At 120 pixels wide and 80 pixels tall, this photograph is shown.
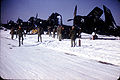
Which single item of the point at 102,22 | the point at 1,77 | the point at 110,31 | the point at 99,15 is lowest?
the point at 1,77

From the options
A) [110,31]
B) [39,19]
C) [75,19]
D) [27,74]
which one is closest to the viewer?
[27,74]

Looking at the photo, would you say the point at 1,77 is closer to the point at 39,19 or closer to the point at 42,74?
the point at 42,74

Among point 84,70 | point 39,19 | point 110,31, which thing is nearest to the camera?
point 84,70

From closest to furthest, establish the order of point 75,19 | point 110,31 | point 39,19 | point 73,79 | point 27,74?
1. point 73,79
2. point 27,74
3. point 75,19
4. point 110,31
5. point 39,19

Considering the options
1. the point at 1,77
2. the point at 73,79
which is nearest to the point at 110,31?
the point at 73,79

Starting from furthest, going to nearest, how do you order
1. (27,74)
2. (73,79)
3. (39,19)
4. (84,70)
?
(39,19) → (84,70) → (27,74) → (73,79)

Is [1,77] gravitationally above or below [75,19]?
below

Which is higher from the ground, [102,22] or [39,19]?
[39,19]

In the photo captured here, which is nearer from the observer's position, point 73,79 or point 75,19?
point 73,79

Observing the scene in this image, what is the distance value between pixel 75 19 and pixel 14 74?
41.7ft

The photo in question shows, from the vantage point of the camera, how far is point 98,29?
1574cm

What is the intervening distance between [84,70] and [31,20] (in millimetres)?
25209

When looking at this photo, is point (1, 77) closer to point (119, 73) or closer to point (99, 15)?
point (119, 73)

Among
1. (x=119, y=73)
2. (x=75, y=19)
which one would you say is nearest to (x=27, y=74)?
(x=119, y=73)
